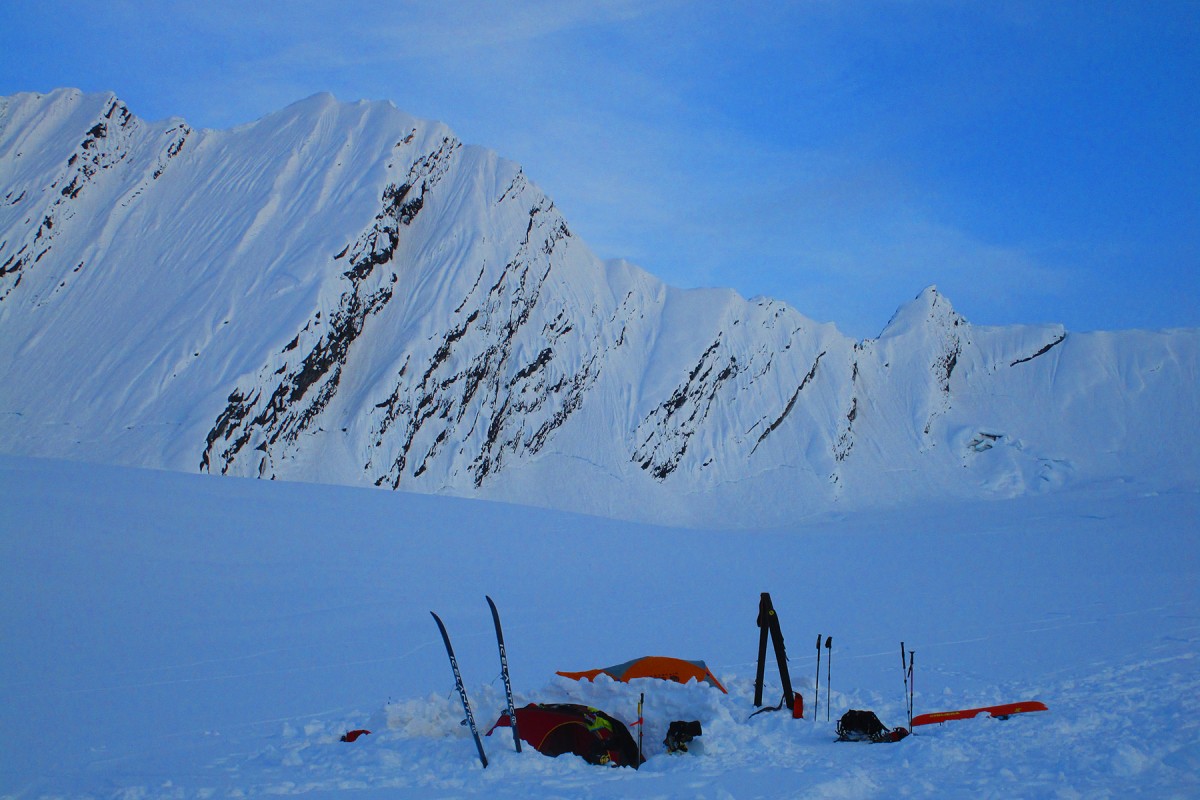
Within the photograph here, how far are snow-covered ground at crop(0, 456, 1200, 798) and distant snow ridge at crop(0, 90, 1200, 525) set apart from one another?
457 inches

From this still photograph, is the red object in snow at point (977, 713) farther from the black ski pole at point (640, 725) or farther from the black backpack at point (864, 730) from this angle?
the black ski pole at point (640, 725)

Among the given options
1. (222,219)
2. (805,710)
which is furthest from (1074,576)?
(222,219)

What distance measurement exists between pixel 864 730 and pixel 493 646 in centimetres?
492

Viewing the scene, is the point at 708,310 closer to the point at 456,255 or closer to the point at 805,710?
the point at 456,255

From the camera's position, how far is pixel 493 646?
984cm

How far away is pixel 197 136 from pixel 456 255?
44.2 feet

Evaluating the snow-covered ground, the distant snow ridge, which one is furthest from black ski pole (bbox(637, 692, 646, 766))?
the distant snow ridge

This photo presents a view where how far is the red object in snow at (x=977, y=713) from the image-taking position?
6.78m

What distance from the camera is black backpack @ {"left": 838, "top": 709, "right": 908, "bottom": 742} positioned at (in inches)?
241

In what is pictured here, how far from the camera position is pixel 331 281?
93.8ft

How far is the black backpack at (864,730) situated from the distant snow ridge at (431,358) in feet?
74.6

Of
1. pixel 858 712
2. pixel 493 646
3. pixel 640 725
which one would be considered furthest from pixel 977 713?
pixel 493 646

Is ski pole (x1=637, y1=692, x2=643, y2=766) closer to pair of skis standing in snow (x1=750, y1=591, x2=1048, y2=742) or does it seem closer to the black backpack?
pair of skis standing in snow (x1=750, y1=591, x2=1048, y2=742)

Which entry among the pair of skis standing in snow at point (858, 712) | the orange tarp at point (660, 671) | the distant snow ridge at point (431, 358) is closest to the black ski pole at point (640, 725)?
the pair of skis standing in snow at point (858, 712)
